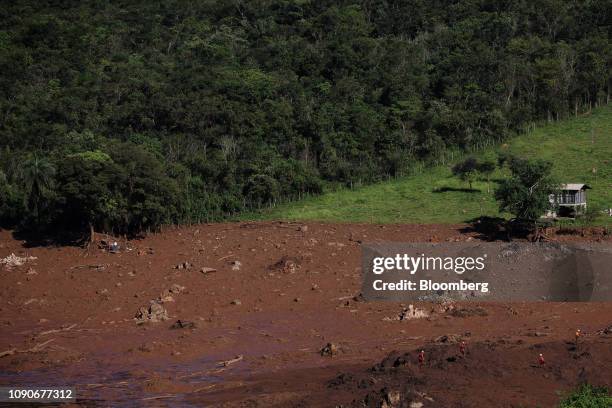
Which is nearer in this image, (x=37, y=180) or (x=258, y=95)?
→ (x=37, y=180)

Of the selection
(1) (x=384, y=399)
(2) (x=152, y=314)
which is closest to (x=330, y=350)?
(1) (x=384, y=399)

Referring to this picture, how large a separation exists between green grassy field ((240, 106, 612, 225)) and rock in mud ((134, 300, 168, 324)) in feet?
52.1

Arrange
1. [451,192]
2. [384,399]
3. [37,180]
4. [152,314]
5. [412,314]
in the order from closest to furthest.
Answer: [384,399] → [412,314] → [152,314] → [37,180] → [451,192]

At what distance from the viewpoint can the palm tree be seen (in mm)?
46312

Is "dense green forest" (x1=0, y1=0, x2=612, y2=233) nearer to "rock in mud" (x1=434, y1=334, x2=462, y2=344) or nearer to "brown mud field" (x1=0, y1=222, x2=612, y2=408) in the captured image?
"brown mud field" (x1=0, y1=222, x2=612, y2=408)

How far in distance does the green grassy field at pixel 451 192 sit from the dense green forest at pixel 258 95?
85.6 inches

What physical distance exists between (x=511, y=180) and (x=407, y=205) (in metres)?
10.2

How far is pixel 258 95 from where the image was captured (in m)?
69.5

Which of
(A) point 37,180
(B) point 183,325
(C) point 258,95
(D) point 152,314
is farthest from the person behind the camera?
(C) point 258,95

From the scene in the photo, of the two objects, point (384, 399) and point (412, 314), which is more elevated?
point (384, 399)

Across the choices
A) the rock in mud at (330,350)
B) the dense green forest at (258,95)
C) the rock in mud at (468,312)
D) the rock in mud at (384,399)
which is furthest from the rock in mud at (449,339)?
the dense green forest at (258,95)

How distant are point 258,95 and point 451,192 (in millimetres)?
22100

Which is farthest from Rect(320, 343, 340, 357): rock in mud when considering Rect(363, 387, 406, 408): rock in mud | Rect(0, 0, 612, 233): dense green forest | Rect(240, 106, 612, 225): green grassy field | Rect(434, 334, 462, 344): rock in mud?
Rect(240, 106, 612, 225): green grassy field

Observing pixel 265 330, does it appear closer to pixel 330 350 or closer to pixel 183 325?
pixel 183 325
